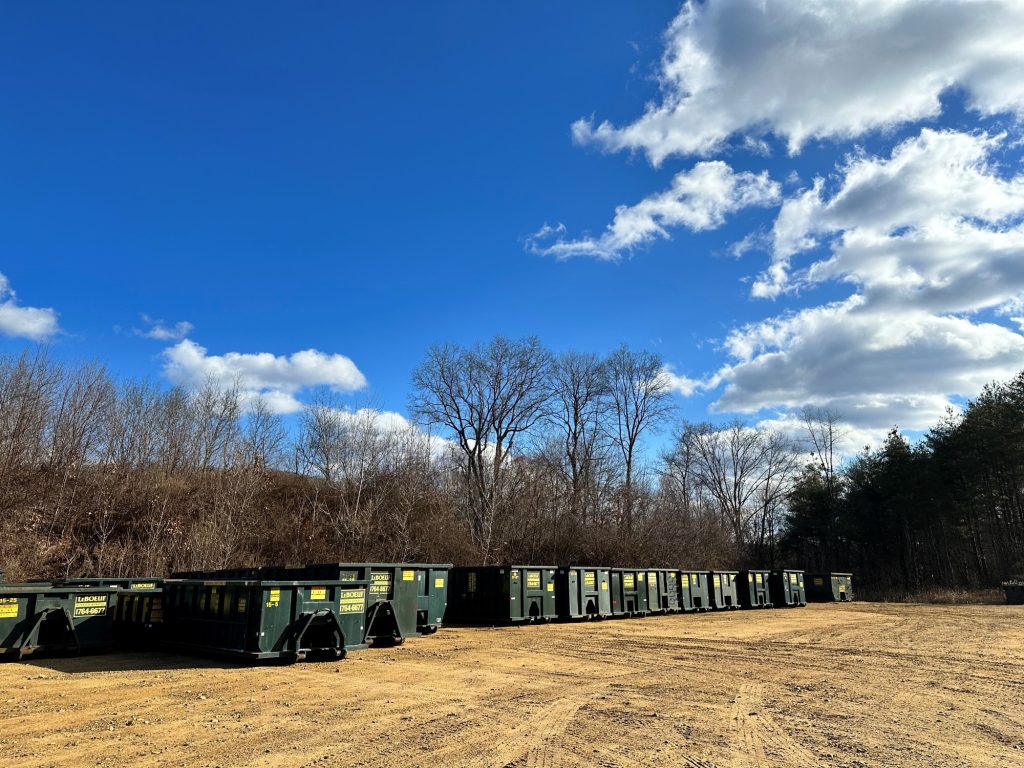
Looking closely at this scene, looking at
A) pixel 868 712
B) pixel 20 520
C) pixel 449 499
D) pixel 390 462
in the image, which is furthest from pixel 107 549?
pixel 868 712

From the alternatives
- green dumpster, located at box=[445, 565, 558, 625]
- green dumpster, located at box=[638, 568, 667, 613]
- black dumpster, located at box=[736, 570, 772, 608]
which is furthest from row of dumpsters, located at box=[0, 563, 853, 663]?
black dumpster, located at box=[736, 570, 772, 608]

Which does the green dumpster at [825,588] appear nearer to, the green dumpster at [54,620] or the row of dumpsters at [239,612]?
the row of dumpsters at [239,612]

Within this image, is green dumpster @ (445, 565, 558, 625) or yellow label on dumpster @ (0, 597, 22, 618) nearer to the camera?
yellow label on dumpster @ (0, 597, 22, 618)

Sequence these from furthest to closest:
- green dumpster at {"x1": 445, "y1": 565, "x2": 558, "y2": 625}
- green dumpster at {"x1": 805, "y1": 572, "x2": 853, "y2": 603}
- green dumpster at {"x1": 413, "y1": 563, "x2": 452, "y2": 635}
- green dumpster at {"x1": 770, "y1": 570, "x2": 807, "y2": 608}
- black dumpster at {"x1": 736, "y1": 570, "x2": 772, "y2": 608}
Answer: green dumpster at {"x1": 805, "y1": 572, "x2": 853, "y2": 603} < green dumpster at {"x1": 770, "y1": 570, "x2": 807, "y2": 608} < black dumpster at {"x1": 736, "y1": 570, "x2": 772, "y2": 608} < green dumpster at {"x1": 445, "y1": 565, "x2": 558, "y2": 625} < green dumpster at {"x1": 413, "y1": 563, "x2": 452, "y2": 635}

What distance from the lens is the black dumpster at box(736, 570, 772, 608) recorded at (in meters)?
27.9

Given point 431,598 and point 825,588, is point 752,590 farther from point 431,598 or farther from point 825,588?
point 431,598

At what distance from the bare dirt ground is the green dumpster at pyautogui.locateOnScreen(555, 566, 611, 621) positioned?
674 centimetres

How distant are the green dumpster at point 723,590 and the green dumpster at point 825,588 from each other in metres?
9.35

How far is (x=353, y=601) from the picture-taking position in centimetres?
1168

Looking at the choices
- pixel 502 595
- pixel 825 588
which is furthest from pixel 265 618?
pixel 825 588

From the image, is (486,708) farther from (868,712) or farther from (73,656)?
(73,656)

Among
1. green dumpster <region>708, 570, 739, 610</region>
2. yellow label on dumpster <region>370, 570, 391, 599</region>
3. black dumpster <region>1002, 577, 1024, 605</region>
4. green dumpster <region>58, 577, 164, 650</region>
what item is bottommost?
black dumpster <region>1002, 577, 1024, 605</region>

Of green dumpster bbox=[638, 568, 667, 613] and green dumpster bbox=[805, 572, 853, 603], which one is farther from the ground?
green dumpster bbox=[638, 568, 667, 613]

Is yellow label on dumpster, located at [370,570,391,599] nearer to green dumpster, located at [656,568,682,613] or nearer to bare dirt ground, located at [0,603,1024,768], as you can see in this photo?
bare dirt ground, located at [0,603,1024,768]
